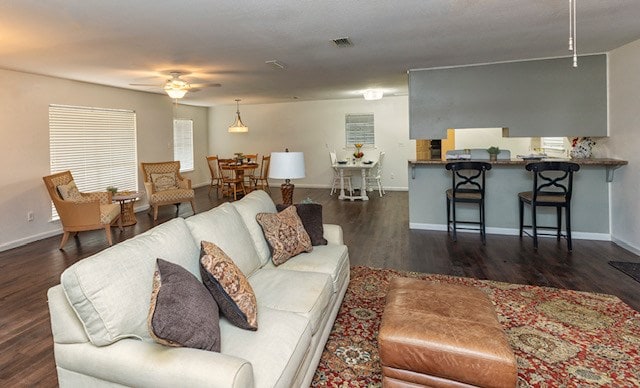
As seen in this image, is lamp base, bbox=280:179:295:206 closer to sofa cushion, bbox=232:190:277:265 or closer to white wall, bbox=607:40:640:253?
sofa cushion, bbox=232:190:277:265

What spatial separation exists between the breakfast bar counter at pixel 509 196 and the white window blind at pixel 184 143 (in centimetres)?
664

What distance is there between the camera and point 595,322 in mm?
2455

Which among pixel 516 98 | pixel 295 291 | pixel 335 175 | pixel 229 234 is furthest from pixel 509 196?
pixel 335 175

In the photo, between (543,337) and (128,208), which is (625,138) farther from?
(128,208)

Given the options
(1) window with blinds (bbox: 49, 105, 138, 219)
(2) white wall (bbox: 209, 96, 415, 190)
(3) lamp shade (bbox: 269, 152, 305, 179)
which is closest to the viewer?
(3) lamp shade (bbox: 269, 152, 305, 179)

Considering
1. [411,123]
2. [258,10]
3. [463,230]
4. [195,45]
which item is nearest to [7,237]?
[195,45]

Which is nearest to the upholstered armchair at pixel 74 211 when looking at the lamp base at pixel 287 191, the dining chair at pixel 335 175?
the lamp base at pixel 287 191

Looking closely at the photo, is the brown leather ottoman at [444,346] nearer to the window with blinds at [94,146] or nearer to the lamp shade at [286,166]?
the lamp shade at [286,166]

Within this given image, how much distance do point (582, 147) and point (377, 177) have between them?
4.18 meters

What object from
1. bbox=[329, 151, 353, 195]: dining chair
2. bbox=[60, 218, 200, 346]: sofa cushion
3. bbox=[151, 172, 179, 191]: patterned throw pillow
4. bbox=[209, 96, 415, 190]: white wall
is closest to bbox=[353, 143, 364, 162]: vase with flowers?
bbox=[209, 96, 415, 190]: white wall

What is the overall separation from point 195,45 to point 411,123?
3137 mm

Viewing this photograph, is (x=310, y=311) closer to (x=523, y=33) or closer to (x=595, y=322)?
(x=595, y=322)

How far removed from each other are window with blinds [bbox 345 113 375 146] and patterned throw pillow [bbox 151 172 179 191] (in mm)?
4519

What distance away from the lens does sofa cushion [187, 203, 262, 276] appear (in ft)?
6.64
